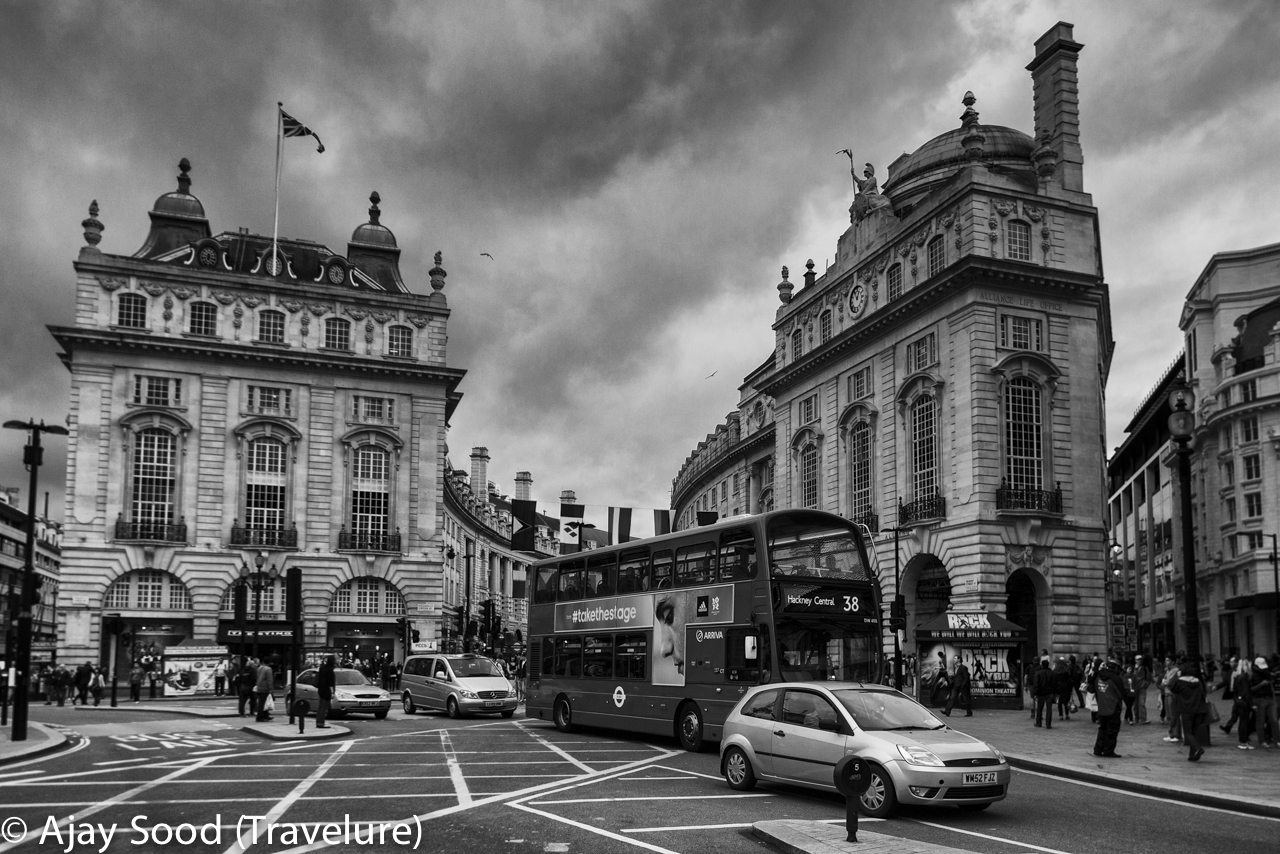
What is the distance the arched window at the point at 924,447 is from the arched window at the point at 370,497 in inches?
1123

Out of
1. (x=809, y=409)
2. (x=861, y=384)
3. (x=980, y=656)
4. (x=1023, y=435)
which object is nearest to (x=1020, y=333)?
(x=1023, y=435)

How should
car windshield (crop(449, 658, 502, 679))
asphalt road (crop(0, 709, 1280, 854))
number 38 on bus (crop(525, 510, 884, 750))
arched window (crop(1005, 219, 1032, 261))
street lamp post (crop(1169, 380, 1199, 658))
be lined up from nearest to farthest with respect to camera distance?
asphalt road (crop(0, 709, 1280, 854)) < street lamp post (crop(1169, 380, 1199, 658)) < number 38 on bus (crop(525, 510, 884, 750)) < car windshield (crop(449, 658, 502, 679)) < arched window (crop(1005, 219, 1032, 261))

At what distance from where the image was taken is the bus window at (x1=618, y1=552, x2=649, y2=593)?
25000 mm

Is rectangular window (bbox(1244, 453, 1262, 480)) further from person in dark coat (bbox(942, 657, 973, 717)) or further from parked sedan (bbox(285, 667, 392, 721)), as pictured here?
parked sedan (bbox(285, 667, 392, 721))

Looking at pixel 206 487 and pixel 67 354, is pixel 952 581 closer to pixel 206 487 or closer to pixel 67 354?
pixel 206 487

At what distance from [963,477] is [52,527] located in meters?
126

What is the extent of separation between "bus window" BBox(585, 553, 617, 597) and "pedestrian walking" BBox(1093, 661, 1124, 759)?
33.9ft

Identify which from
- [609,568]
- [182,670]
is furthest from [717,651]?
[182,670]

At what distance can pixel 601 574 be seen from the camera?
26.8 meters

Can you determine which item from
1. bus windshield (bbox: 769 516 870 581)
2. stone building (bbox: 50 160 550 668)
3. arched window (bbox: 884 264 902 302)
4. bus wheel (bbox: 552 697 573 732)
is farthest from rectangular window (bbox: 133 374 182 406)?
bus windshield (bbox: 769 516 870 581)

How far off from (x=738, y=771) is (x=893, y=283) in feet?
127

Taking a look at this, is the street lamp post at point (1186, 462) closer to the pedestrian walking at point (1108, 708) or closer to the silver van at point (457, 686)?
the pedestrian walking at point (1108, 708)

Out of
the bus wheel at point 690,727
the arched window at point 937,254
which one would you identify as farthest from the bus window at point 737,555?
the arched window at point 937,254

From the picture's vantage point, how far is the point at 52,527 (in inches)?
5512
